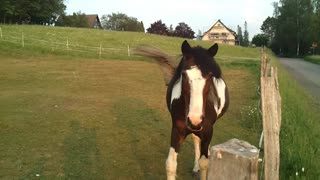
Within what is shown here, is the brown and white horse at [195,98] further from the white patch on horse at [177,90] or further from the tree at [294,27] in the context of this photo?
the tree at [294,27]

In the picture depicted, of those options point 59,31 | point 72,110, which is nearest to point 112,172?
point 72,110

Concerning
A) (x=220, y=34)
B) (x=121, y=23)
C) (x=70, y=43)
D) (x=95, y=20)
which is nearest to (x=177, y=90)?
(x=70, y=43)

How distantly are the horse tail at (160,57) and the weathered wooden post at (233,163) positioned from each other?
325 cm

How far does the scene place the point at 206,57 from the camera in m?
4.42

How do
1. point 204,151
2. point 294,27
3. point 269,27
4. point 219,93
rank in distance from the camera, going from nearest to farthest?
point 204,151 → point 219,93 → point 294,27 → point 269,27

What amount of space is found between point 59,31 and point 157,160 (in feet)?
148

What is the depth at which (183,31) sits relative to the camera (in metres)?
85.1

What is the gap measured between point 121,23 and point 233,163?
99.4 metres

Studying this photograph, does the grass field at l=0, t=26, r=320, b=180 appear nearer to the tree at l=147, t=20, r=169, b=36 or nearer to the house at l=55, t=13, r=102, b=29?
the tree at l=147, t=20, r=169, b=36

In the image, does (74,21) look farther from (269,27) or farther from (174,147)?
(174,147)

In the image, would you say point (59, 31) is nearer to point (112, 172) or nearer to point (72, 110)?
point (72, 110)

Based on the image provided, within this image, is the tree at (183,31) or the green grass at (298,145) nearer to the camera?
the green grass at (298,145)

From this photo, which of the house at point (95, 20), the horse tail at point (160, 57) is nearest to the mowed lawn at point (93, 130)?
the horse tail at point (160, 57)

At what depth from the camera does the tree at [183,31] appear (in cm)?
8431
